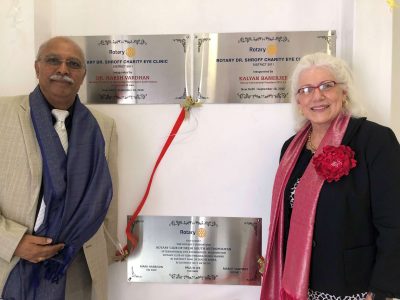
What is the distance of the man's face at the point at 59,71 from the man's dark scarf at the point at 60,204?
0.05 m

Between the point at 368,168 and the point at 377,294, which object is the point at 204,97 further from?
the point at 377,294

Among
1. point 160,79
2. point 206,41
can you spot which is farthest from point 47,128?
point 206,41

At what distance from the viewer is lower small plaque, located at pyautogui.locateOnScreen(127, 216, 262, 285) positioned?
1.54 metres

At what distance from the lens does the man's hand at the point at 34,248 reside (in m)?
1.05

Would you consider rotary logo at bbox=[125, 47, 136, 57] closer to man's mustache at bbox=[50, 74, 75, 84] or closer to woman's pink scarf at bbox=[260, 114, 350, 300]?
man's mustache at bbox=[50, 74, 75, 84]

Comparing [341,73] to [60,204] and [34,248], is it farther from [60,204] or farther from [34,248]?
[34,248]

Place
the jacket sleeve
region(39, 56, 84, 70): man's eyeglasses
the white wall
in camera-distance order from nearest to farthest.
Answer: the jacket sleeve, region(39, 56, 84, 70): man's eyeglasses, the white wall

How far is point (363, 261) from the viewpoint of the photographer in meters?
1.02

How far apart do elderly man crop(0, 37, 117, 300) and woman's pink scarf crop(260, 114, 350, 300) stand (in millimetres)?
653

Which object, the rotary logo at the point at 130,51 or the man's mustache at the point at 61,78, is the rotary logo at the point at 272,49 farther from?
the man's mustache at the point at 61,78

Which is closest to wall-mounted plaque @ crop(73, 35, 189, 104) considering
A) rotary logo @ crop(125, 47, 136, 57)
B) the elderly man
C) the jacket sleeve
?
rotary logo @ crop(125, 47, 136, 57)

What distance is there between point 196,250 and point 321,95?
3.00 feet

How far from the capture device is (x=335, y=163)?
1.02 metres

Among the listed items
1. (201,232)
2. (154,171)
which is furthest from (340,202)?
(154,171)
